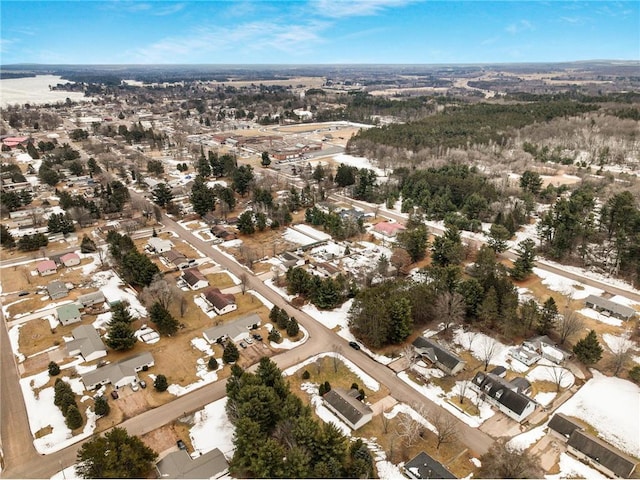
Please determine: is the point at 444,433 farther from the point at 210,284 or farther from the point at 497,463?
the point at 210,284

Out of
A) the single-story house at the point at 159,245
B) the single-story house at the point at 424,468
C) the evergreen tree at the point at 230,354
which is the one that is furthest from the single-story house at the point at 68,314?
the single-story house at the point at 424,468

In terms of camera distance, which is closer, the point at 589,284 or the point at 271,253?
the point at 589,284

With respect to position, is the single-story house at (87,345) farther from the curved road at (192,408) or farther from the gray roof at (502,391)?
the gray roof at (502,391)

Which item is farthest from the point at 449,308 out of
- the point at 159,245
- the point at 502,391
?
the point at 159,245

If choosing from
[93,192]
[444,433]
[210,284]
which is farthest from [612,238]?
[93,192]

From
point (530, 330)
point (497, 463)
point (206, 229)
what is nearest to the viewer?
point (497, 463)

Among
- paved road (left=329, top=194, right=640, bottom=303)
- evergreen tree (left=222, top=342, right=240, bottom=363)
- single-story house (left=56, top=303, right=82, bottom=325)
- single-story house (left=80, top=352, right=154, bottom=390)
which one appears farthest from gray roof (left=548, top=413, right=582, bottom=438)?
single-story house (left=56, top=303, right=82, bottom=325)
